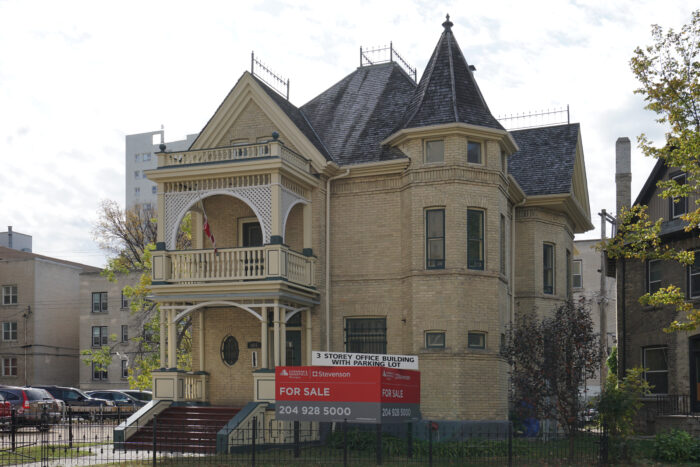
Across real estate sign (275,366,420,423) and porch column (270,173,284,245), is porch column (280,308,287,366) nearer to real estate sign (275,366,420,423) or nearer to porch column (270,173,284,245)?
porch column (270,173,284,245)

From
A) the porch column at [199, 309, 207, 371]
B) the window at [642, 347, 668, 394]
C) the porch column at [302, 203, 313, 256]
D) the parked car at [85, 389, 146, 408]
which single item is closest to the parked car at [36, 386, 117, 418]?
the parked car at [85, 389, 146, 408]

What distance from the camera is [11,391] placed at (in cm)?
3406

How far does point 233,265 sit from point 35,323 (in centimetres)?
3794

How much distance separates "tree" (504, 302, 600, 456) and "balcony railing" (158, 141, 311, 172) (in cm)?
859

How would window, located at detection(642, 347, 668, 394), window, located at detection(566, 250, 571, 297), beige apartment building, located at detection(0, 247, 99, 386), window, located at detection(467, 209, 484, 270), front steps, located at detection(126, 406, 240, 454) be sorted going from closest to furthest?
front steps, located at detection(126, 406, 240, 454)
window, located at detection(467, 209, 484, 270)
window, located at detection(642, 347, 668, 394)
window, located at detection(566, 250, 571, 297)
beige apartment building, located at detection(0, 247, 99, 386)

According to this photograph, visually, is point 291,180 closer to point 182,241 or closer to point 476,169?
point 476,169

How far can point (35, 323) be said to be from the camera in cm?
5775

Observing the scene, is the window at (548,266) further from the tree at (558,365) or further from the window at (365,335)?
the tree at (558,365)

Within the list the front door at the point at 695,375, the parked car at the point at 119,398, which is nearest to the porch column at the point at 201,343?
the front door at the point at 695,375

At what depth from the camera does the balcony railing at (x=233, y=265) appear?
24.0m

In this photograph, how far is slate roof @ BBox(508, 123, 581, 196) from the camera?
30.4 metres

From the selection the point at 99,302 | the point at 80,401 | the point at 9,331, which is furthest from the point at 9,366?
the point at 80,401

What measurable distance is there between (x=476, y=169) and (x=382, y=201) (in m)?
3.05

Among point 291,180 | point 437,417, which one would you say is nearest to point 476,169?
point 291,180
